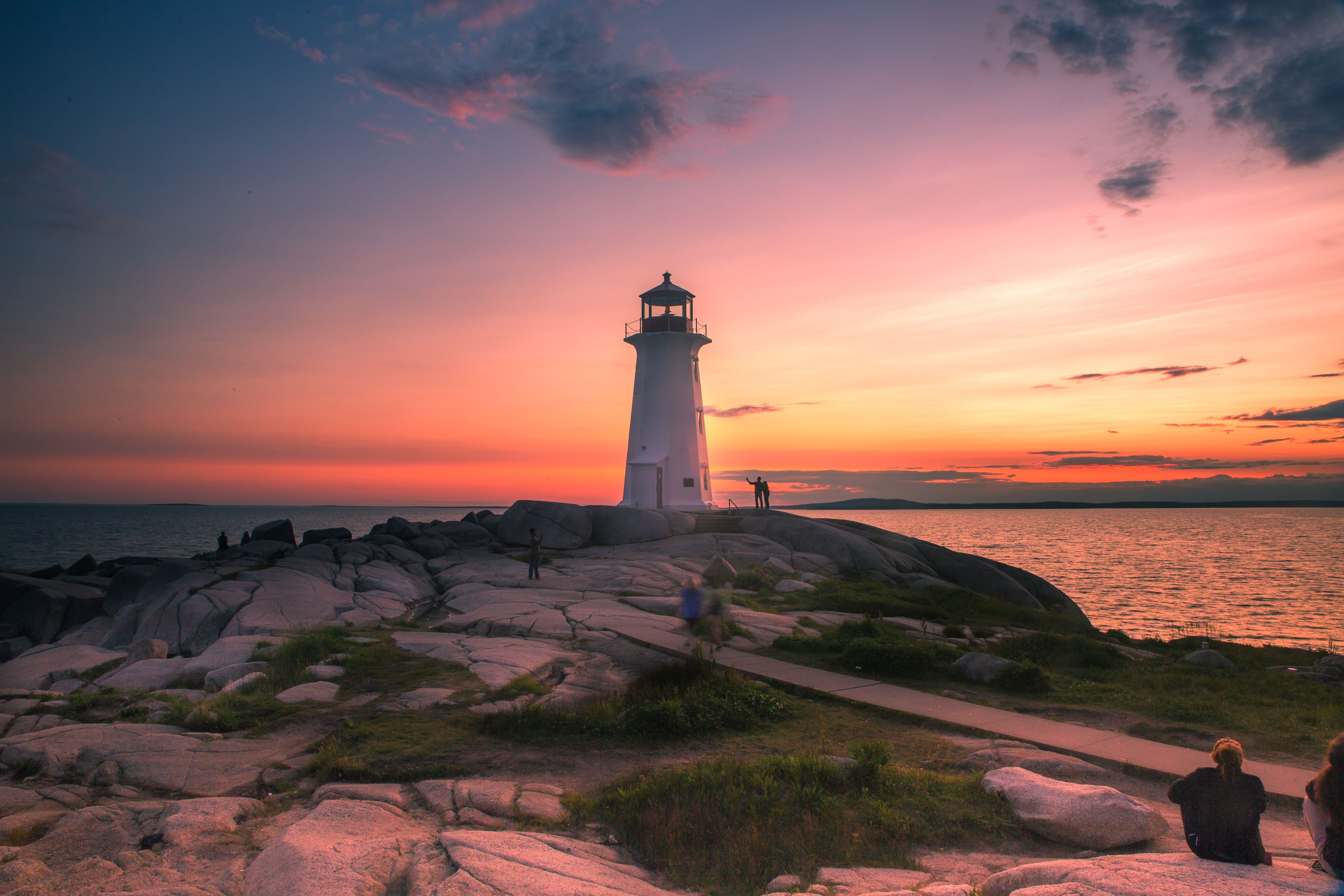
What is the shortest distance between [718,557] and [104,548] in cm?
7612

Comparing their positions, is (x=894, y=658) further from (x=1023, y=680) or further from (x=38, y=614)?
(x=38, y=614)

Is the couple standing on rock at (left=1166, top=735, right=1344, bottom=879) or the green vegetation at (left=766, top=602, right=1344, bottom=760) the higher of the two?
the couple standing on rock at (left=1166, top=735, right=1344, bottom=879)

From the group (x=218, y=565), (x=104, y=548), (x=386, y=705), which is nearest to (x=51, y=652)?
(x=218, y=565)

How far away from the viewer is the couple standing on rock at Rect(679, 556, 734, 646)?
14344 mm

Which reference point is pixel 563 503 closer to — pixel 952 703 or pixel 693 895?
pixel 952 703

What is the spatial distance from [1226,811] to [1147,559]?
238 feet

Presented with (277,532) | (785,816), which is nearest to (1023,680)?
(785,816)

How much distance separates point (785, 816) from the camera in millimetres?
6383

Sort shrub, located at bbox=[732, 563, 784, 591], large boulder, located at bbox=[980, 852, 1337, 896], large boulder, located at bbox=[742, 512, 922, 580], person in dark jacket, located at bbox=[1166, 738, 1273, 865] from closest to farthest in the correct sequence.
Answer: large boulder, located at bbox=[980, 852, 1337, 896] → person in dark jacket, located at bbox=[1166, 738, 1273, 865] → shrub, located at bbox=[732, 563, 784, 591] → large boulder, located at bbox=[742, 512, 922, 580]

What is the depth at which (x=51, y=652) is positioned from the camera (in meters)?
16.0

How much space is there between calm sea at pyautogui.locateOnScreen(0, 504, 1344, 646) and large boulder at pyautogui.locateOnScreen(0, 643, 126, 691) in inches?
1364

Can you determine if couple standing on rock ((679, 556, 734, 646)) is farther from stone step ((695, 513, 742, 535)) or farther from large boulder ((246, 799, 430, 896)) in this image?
stone step ((695, 513, 742, 535))

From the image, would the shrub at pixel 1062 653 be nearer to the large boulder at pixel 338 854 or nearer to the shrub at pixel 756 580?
the shrub at pixel 756 580

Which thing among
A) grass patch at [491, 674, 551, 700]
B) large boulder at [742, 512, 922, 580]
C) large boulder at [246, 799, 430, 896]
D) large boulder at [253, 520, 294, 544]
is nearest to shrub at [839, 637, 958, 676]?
grass patch at [491, 674, 551, 700]
